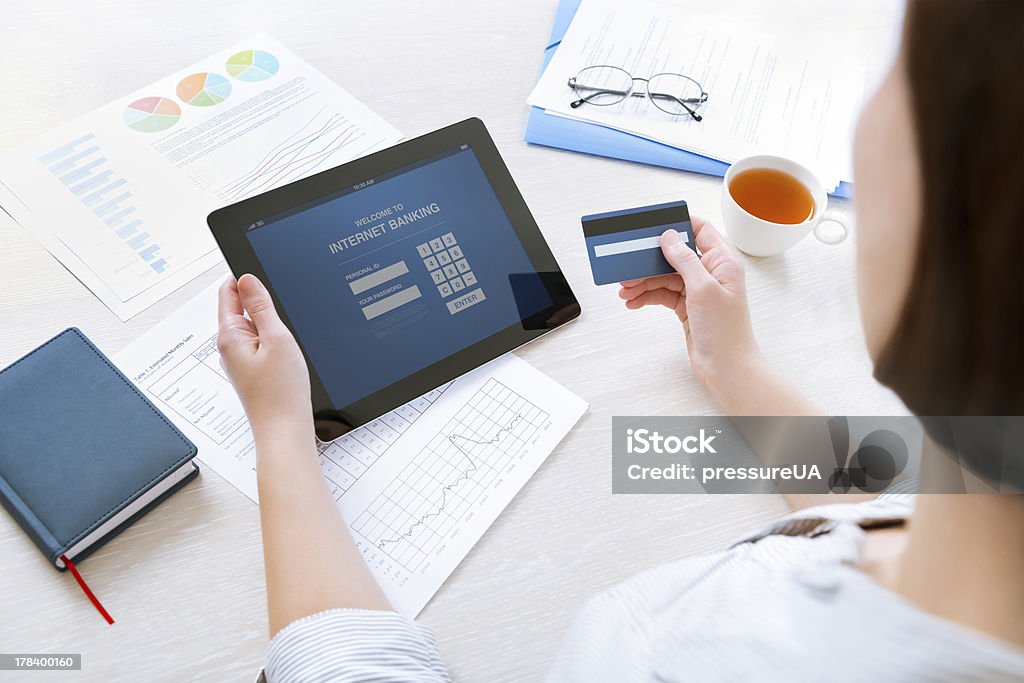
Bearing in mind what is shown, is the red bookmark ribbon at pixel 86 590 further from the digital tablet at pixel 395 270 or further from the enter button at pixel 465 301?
the enter button at pixel 465 301

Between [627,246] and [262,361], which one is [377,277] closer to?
[262,361]

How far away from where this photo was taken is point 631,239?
0.84 meters

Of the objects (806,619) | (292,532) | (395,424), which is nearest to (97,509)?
(292,532)

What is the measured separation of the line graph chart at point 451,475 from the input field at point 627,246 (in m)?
0.19

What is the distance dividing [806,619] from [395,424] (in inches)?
16.9

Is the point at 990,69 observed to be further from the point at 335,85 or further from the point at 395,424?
the point at 335,85

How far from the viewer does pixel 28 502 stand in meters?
0.66

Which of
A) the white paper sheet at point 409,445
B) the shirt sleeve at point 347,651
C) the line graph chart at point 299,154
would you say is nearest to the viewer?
the shirt sleeve at point 347,651

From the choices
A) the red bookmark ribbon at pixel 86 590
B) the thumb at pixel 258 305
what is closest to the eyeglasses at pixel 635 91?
the thumb at pixel 258 305

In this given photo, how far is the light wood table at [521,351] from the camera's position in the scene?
656 millimetres

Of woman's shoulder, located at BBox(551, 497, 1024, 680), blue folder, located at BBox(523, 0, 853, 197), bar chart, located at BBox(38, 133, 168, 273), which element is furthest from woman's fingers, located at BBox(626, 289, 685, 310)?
bar chart, located at BBox(38, 133, 168, 273)

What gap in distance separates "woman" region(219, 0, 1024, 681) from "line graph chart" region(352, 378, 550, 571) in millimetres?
45

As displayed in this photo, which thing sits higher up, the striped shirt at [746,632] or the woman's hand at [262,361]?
the woman's hand at [262,361]

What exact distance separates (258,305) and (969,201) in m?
0.61
